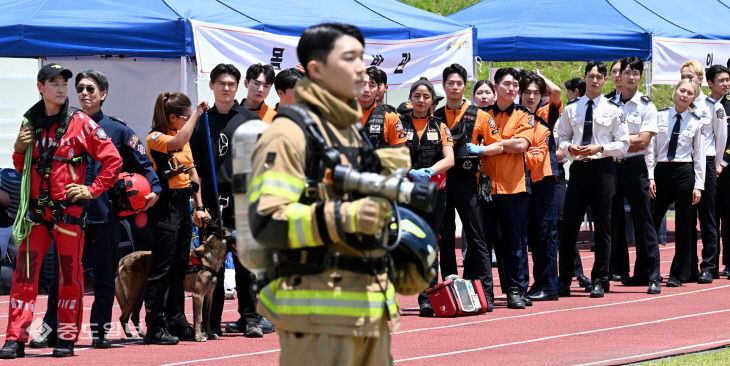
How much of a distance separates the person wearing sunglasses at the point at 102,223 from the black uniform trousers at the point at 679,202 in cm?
602

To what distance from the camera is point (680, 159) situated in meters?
12.5

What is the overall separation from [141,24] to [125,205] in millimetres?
4500

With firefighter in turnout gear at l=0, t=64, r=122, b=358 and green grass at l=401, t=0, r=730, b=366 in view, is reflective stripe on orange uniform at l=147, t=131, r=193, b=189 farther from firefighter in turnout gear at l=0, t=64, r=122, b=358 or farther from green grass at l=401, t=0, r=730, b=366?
green grass at l=401, t=0, r=730, b=366

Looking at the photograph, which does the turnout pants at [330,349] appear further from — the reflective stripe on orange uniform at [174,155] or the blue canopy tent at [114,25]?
the blue canopy tent at [114,25]

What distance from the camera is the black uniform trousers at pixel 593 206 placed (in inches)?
461

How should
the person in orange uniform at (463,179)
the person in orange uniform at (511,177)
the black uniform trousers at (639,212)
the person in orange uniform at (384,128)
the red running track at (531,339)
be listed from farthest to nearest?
the black uniform trousers at (639,212) → the person in orange uniform at (511,177) → the person in orange uniform at (463,179) → the person in orange uniform at (384,128) → the red running track at (531,339)

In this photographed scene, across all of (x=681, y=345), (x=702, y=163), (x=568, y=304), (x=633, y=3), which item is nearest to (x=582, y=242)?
(x=633, y=3)

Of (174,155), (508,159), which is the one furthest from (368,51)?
(174,155)

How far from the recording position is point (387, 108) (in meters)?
10.4

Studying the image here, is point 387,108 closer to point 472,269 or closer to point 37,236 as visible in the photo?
point 472,269

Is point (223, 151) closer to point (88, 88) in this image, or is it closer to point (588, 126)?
point (88, 88)

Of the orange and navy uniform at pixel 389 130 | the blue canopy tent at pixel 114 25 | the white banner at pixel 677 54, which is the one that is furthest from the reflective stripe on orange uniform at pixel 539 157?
the white banner at pixel 677 54

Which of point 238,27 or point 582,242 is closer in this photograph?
point 238,27

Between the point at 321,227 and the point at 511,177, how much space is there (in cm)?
716
